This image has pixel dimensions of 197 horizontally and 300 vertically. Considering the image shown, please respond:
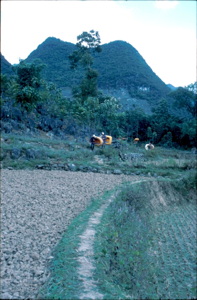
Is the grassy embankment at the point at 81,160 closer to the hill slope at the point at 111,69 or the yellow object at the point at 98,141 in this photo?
the yellow object at the point at 98,141

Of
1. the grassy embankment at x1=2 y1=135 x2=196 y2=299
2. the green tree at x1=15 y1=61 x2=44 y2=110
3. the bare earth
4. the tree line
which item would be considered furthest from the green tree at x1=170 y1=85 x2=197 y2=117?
the bare earth

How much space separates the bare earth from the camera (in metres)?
3.35

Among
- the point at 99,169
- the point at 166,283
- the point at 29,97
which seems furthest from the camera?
the point at 29,97

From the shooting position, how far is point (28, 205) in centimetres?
629

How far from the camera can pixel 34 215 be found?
18.5ft

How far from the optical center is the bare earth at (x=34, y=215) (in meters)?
3.35

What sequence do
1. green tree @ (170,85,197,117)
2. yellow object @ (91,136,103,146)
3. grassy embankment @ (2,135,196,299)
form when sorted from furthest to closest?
green tree @ (170,85,197,117) < yellow object @ (91,136,103,146) < grassy embankment @ (2,135,196,299)

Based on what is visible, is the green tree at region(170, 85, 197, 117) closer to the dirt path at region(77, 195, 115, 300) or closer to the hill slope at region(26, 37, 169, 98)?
the hill slope at region(26, 37, 169, 98)

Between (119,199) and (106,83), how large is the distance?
4227cm

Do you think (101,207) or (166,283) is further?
(101,207)

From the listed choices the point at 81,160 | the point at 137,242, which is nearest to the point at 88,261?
the point at 137,242

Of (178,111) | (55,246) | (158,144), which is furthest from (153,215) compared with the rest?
(178,111)

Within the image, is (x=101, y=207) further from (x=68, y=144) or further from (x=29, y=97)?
(x=29, y=97)

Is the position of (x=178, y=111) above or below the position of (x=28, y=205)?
above
